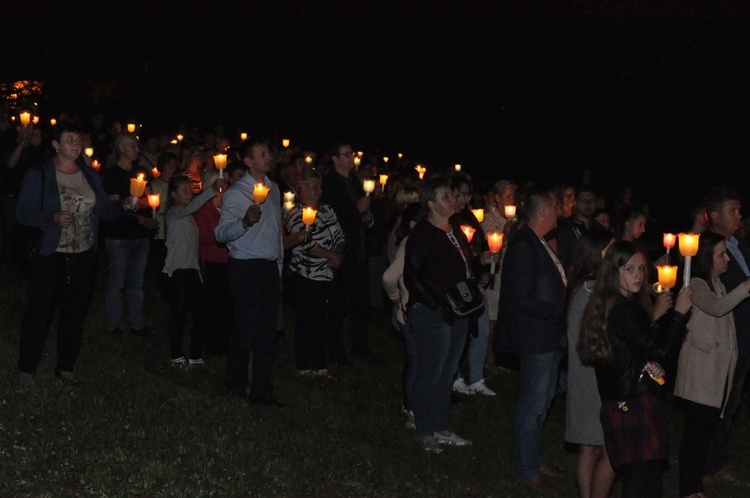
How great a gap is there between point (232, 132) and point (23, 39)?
6600mm

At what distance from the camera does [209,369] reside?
11094 millimetres

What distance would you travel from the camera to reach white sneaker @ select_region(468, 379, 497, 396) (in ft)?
38.8

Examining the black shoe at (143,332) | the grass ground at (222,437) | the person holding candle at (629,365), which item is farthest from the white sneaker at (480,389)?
the person holding candle at (629,365)

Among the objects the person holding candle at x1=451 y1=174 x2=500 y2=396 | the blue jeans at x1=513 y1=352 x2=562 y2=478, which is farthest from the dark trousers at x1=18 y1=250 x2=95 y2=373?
the person holding candle at x1=451 y1=174 x2=500 y2=396

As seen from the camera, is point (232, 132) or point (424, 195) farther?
point (232, 132)

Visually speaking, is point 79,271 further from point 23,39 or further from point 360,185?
point 23,39

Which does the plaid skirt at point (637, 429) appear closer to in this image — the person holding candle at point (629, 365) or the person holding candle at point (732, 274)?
the person holding candle at point (629, 365)

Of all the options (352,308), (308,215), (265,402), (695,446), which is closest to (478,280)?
(308,215)

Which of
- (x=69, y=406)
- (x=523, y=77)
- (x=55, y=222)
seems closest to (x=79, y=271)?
(x=55, y=222)

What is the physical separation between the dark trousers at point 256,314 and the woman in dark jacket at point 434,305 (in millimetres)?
1219

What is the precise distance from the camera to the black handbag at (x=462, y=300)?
29.3 feet

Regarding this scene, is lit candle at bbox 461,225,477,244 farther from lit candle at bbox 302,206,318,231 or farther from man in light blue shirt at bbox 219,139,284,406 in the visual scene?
man in light blue shirt at bbox 219,139,284,406

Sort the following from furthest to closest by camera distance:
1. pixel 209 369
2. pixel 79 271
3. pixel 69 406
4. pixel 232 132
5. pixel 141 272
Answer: pixel 232 132, pixel 141 272, pixel 209 369, pixel 79 271, pixel 69 406

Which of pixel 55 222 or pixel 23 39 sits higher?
pixel 23 39
